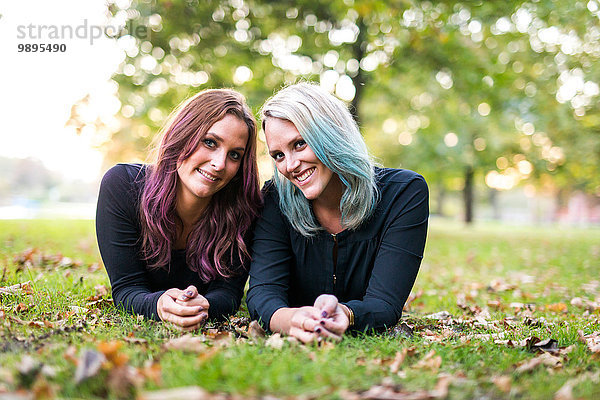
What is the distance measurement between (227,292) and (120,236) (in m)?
0.85

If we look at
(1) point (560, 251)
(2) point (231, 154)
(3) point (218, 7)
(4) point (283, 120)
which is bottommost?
(1) point (560, 251)

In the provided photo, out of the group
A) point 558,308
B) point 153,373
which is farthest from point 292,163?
point 558,308

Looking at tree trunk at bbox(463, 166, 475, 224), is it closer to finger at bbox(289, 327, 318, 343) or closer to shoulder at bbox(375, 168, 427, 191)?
→ shoulder at bbox(375, 168, 427, 191)

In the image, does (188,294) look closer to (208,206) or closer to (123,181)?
(208,206)

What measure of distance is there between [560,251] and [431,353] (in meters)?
10.8

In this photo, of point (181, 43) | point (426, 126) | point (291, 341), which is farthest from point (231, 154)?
point (426, 126)

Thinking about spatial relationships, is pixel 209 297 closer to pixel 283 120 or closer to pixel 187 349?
pixel 187 349

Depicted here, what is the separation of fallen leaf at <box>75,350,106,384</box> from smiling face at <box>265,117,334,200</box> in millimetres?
1595

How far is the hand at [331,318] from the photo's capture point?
8.36 ft

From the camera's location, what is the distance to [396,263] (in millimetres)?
3025

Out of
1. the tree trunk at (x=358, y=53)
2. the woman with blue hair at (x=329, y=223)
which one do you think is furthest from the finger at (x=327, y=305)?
the tree trunk at (x=358, y=53)

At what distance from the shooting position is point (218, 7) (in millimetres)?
8984

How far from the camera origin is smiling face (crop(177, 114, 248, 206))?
324cm

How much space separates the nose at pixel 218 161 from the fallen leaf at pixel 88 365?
1578 mm
